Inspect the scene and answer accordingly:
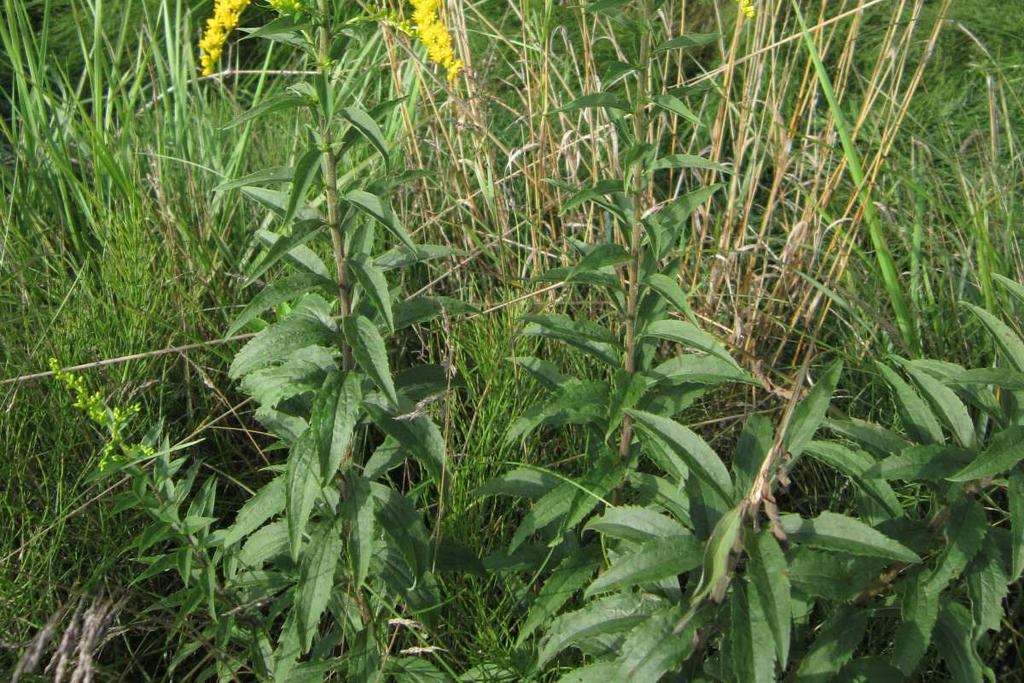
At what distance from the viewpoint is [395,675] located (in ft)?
5.53

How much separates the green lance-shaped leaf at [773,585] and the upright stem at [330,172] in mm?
649

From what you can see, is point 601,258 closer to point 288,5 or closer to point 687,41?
point 687,41

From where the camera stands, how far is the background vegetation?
1.92m

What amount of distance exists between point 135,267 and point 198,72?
1.63 meters

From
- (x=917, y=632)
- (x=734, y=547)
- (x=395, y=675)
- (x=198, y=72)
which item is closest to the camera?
(x=734, y=547)

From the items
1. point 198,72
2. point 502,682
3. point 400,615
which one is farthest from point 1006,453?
point 198,72

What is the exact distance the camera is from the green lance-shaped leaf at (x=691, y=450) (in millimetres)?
1332

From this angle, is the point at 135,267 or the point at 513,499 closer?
the point at 513,499

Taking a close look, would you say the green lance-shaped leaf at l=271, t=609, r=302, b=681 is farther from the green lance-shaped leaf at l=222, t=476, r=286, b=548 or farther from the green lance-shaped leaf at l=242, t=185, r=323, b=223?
the green lance-shaped leaf at l=242, t=185, r=323, b=223

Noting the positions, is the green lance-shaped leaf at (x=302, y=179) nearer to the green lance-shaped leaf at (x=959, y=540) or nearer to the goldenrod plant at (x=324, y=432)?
the goldenrod plant at (x=324, y=432)

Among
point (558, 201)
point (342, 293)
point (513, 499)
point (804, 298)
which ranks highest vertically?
point (342, 293)

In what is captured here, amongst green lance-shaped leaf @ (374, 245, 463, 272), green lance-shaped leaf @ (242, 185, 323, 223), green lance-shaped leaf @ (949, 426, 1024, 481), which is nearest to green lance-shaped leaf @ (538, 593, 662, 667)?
green lance-shaped leaf @ (949, 426, 1024, 481)

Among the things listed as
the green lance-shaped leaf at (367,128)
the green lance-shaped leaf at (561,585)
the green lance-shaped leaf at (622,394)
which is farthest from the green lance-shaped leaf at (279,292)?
the green lance-shaped leaf at (561,585)

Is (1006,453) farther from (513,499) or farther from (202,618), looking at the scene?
(202,618)
